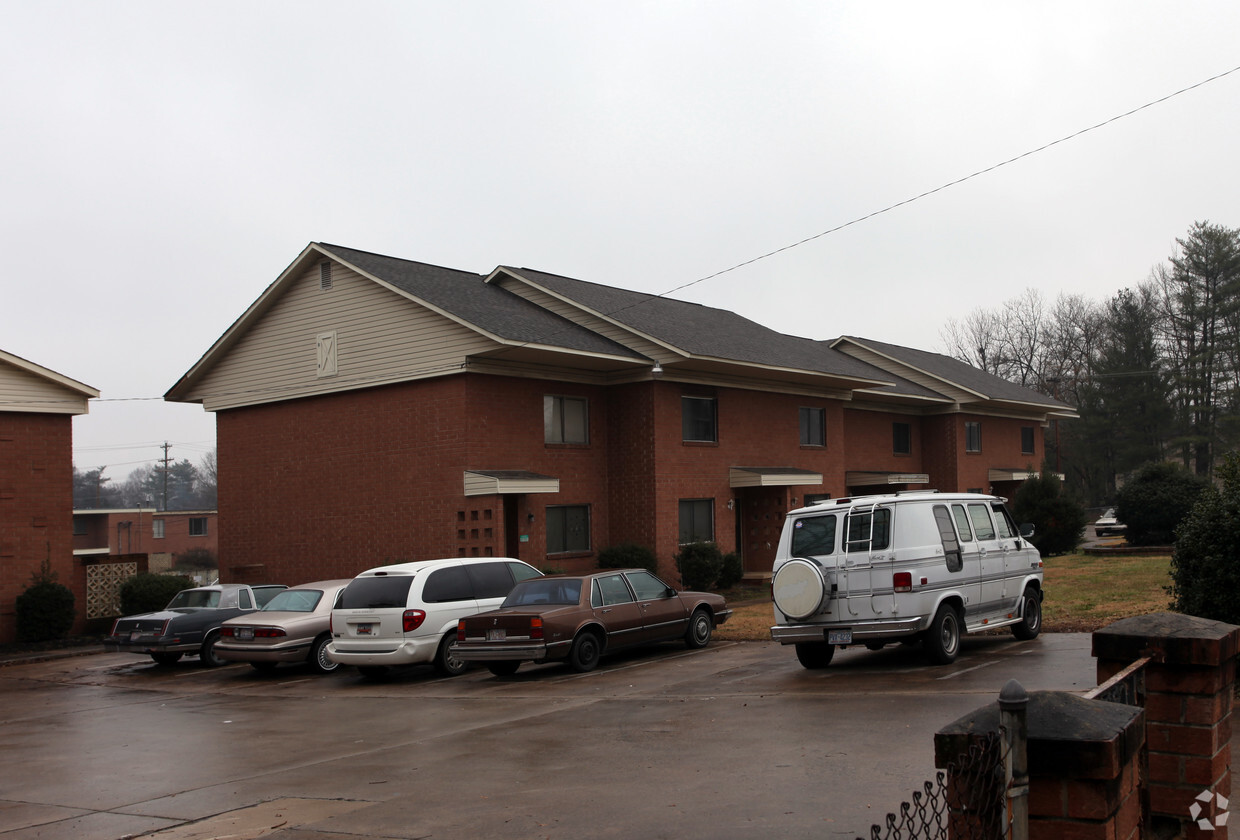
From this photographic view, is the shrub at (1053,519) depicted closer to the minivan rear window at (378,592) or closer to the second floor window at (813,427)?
the second floor window at (813,427)

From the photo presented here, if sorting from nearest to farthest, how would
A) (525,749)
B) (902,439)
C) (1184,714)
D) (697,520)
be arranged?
(1184,714) → (525,749) → (697,520) → (902,439)

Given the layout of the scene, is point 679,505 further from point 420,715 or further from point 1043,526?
point 420,715

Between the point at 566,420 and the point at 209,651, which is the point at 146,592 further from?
the point at 566,420

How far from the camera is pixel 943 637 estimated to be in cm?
1351

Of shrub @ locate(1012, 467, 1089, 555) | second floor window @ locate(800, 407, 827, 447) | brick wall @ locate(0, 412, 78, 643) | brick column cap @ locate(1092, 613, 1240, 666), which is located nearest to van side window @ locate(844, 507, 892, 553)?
brick column cap @ locate(1092, 613, 1240, 666)

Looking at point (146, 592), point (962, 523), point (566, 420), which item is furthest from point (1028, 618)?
point (146, 592)

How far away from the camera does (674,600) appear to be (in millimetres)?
17688

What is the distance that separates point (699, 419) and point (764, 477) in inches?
93.7

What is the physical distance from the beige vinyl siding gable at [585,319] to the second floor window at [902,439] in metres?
16.1

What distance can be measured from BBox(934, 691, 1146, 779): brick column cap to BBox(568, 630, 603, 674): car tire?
1233cm

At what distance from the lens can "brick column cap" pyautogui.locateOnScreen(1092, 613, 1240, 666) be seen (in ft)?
A: 15.8

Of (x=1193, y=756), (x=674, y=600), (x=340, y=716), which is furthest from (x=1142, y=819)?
(x=674, y=600)

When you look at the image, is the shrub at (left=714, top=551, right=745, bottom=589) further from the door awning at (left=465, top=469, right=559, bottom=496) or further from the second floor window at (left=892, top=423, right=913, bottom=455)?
the second floor window at (left=892, top=423, right=913, bottom=455)

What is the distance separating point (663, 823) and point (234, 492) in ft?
85.2
